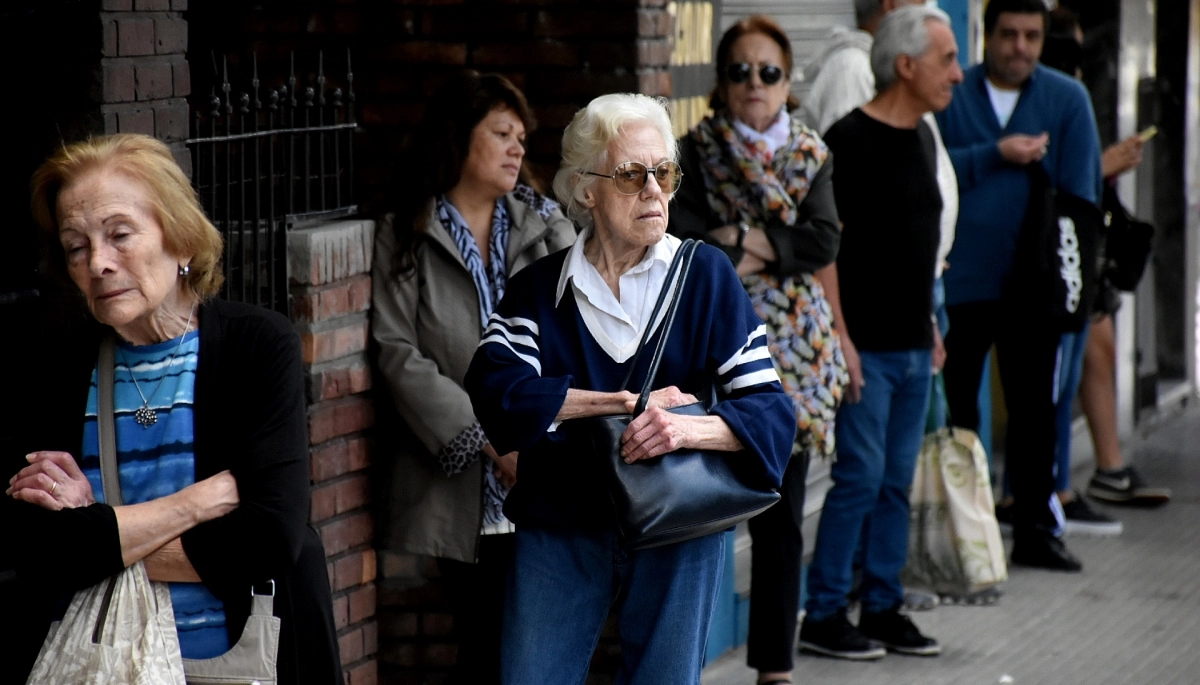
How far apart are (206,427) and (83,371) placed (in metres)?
0.26

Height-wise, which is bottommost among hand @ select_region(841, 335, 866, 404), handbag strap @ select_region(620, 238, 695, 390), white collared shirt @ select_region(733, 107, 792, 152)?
hand @ select_region(841, 335, 866, 404)

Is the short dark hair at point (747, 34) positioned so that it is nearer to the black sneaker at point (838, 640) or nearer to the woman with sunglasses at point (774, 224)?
the woman with sunglasses at point (774, 224)

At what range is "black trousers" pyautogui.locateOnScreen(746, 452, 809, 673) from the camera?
5184 mm

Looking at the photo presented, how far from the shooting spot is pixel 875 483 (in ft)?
19.2

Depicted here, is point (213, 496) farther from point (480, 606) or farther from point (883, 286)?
point (883, 286)

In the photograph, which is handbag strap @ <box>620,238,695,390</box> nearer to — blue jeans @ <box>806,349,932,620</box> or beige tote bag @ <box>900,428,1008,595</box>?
blue jeans @ <box>806,349,932,620</box>

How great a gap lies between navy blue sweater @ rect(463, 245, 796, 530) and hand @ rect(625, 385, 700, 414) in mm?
69

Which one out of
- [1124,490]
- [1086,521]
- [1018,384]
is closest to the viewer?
[1018,384]

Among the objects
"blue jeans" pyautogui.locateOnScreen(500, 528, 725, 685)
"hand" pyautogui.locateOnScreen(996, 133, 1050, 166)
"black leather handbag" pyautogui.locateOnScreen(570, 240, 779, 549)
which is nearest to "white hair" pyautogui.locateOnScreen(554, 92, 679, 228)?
"black leather handbag" pyautogui.locateOnScreen(570, 240, 779, 549)

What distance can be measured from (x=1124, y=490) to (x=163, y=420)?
6.59 m

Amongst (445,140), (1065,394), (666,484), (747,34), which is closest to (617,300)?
(666,484)

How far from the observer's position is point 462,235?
4.71 metres

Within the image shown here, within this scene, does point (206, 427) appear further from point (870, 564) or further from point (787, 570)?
point (870, 564)

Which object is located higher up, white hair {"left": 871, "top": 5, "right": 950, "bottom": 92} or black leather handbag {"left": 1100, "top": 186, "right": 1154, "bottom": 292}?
white hair {"left": 871, "top": 5, "right": 950, "bottom": 92}
